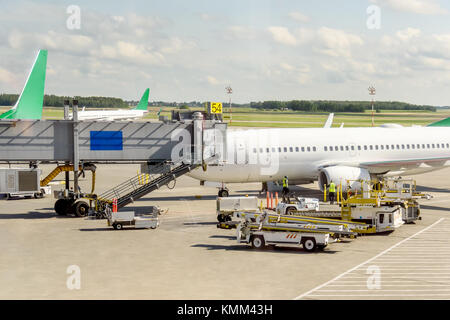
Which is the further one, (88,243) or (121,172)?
(121,172)

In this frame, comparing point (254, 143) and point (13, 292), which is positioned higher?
point (254, 143)

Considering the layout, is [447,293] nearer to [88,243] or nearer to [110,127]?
[88,243]

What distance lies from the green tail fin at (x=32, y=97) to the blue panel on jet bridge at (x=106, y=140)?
27910 mm

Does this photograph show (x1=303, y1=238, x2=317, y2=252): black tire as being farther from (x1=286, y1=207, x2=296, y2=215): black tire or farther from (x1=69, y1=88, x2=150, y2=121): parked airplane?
(x1=69, y1=88, x2=150, y2=121): parked airplane

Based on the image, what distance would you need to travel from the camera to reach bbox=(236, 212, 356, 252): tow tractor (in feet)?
88.4

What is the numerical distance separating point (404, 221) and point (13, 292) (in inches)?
863

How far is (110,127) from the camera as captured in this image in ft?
123

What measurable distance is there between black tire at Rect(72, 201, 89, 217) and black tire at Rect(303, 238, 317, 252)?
1586cm

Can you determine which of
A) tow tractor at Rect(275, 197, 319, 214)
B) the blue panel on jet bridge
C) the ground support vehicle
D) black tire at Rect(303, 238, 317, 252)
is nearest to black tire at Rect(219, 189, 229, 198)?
tow tractor at Rect(275, 197, 319, 214)

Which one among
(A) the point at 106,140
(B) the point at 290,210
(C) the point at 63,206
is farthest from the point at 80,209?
(B) the point at 290,210

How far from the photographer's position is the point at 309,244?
26984mm

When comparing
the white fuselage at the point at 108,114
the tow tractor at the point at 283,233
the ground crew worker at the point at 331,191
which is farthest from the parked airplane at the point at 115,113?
the tow tractor at the point at 283,233

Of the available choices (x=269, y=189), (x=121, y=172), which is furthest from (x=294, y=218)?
(x=121, y=172)
